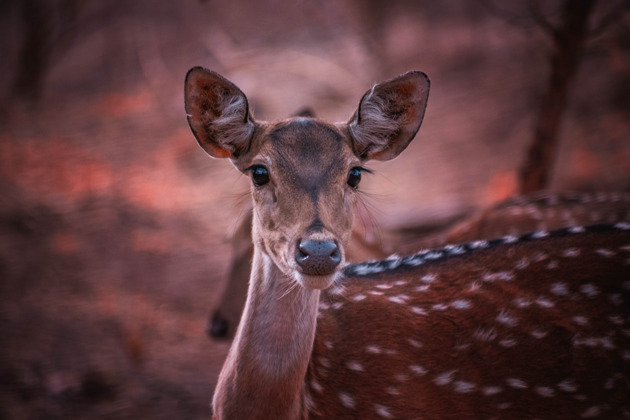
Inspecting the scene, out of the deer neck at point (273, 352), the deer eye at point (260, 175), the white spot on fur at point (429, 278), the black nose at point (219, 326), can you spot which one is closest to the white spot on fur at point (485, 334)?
the white spot on fur at point (429, 278)

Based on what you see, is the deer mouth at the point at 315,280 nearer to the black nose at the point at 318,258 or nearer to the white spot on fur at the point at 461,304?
the black nose at the point at 318,258

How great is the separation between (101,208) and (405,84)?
529cm

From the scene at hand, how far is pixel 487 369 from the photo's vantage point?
269 cm

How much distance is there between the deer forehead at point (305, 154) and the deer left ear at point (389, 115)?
14 centimetres

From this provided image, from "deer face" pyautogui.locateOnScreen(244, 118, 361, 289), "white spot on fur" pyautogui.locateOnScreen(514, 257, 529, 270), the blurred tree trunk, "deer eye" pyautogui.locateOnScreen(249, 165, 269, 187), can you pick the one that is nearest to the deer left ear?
"deer face" pyautogui.locateOnScreen(244, 118, 361, 289)

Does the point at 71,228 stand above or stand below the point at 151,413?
above

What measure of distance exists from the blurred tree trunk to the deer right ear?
10.6ft

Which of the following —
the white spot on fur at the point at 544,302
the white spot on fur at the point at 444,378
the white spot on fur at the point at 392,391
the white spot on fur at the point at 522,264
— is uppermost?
the white spot on fur at the point at 522,264

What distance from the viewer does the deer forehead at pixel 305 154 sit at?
2.36 metres

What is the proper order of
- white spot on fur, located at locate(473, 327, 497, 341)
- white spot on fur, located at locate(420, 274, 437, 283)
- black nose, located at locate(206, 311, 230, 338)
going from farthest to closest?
1. black nose, located at locate(206, 311, 230, 338)
2. white spot on fur, located at locate(420, 274, 437, 283)
3. white spot on fur, located at locate(473, 327, 497, 341)

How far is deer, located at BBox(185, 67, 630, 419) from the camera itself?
2.42 m

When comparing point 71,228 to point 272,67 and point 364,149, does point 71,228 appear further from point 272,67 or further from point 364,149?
point 364,149

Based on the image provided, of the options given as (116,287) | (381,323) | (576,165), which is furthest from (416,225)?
(381,323)

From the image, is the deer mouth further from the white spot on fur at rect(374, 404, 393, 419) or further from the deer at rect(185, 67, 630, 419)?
Result: the white spot on fur at rect(374, 404, 393, 419)
